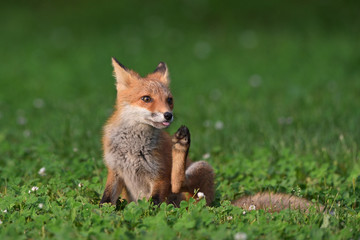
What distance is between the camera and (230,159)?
708cm

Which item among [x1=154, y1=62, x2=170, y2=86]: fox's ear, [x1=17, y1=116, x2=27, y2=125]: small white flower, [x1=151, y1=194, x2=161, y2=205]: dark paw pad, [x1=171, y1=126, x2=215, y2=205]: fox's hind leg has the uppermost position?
[x1=154, y1=62, x2=170, y2=86]: fox's ear

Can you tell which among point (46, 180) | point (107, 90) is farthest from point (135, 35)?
point (46, 180)

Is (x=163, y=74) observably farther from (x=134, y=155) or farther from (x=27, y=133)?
(x=27, y=133)

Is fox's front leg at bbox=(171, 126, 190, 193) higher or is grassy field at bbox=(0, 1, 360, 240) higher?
fox's front leg at bbox=(171, 126, 190, 193)

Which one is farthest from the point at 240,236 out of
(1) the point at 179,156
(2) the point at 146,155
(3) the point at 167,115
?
(2) the point at 146,155

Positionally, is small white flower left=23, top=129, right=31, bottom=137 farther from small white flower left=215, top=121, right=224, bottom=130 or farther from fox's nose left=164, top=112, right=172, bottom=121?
fox's nose left=164, top=112, right=172, bottom=121

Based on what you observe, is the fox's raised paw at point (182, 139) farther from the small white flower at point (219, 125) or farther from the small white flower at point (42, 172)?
the small white flower at point (219, 125)

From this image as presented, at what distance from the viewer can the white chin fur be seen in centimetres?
501

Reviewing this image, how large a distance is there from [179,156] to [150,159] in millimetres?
358

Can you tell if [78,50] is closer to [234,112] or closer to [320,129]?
[234,112]

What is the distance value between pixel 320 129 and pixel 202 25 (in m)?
12.7

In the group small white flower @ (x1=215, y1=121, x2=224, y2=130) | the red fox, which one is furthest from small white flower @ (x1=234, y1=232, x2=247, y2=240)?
small white flower @ (x1=215, y1=121, x2=224, y2=130)

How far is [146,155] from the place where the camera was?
5.27m

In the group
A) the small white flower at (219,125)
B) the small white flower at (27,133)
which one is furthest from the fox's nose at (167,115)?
the small white flower at (27,133)
